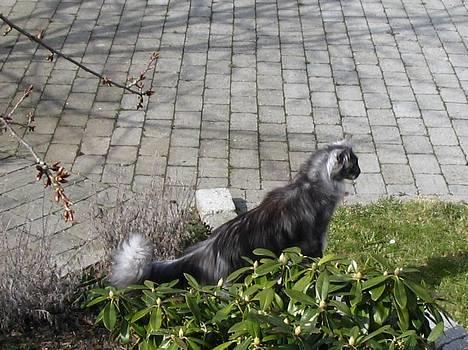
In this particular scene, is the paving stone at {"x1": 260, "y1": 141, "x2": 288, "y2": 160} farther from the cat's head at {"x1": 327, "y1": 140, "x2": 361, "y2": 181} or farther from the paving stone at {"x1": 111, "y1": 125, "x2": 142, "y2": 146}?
the cat's head at {"x1": 327, "y1": 140, "x2": 361, "y2": 181}

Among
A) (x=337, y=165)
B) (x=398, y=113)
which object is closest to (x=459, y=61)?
(x=398, y=113)

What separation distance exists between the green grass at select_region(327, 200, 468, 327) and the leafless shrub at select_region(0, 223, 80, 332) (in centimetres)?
217

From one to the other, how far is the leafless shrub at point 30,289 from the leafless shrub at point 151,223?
492mm

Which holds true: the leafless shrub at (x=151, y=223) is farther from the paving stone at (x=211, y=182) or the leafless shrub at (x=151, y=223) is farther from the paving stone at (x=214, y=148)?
the paving stone at (x=214, y=148)

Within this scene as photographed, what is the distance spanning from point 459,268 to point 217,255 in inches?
83.0

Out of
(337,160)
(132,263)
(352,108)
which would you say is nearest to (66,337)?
(132,263)

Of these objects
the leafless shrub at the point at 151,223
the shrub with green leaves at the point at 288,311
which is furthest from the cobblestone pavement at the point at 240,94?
the shrub with green leaves at the point at 288,311

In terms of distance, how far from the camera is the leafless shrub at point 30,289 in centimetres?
448

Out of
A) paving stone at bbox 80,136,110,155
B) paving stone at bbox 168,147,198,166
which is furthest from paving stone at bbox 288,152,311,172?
paving stone at bbox 80,136,110,155

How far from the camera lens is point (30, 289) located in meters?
4.52

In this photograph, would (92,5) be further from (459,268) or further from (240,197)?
(459,268)

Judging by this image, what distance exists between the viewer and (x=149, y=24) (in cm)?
948

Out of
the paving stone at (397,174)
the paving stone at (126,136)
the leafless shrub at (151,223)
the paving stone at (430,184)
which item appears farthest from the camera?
the paving stone at (126,136)

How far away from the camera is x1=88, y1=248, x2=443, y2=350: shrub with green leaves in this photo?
312 centimetres
